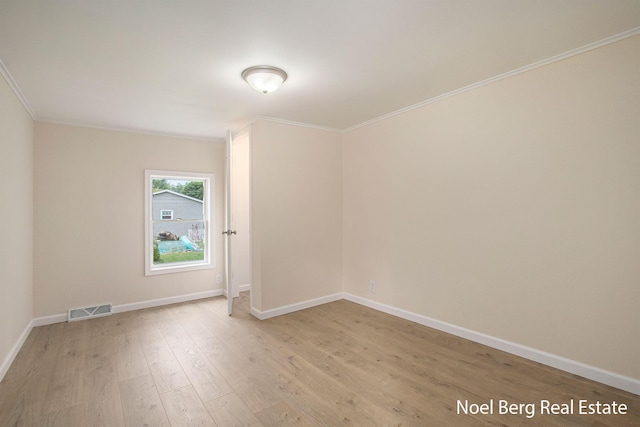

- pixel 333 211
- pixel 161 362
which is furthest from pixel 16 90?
pixel 333 211

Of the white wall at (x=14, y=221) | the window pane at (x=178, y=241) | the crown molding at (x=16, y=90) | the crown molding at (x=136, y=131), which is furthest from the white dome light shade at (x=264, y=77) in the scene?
the window pane at (x=178, y=241)

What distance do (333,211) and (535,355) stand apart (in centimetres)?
274

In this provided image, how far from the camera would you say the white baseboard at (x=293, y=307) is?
3.79 m

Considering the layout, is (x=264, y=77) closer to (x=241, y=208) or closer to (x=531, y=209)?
(x=531, y=209)

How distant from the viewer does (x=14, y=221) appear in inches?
A: 114

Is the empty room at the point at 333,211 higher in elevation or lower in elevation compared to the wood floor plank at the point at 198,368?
higher

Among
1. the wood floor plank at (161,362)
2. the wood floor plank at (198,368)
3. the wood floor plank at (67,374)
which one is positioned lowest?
the wood floor plank at (67,374)

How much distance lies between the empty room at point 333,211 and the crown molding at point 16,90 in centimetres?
4

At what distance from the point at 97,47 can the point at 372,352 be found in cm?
324

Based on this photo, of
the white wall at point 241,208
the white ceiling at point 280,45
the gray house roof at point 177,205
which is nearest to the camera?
the white ceiling at point 280,45

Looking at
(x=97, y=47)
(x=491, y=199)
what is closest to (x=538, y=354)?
(x=491, y=199)

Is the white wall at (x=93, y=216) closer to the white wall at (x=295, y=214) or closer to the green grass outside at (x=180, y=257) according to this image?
the green grass outside at (x=180, y=257)

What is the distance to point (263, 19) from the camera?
186 centimetres

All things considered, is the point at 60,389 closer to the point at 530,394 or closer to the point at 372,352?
the point at 372,352
